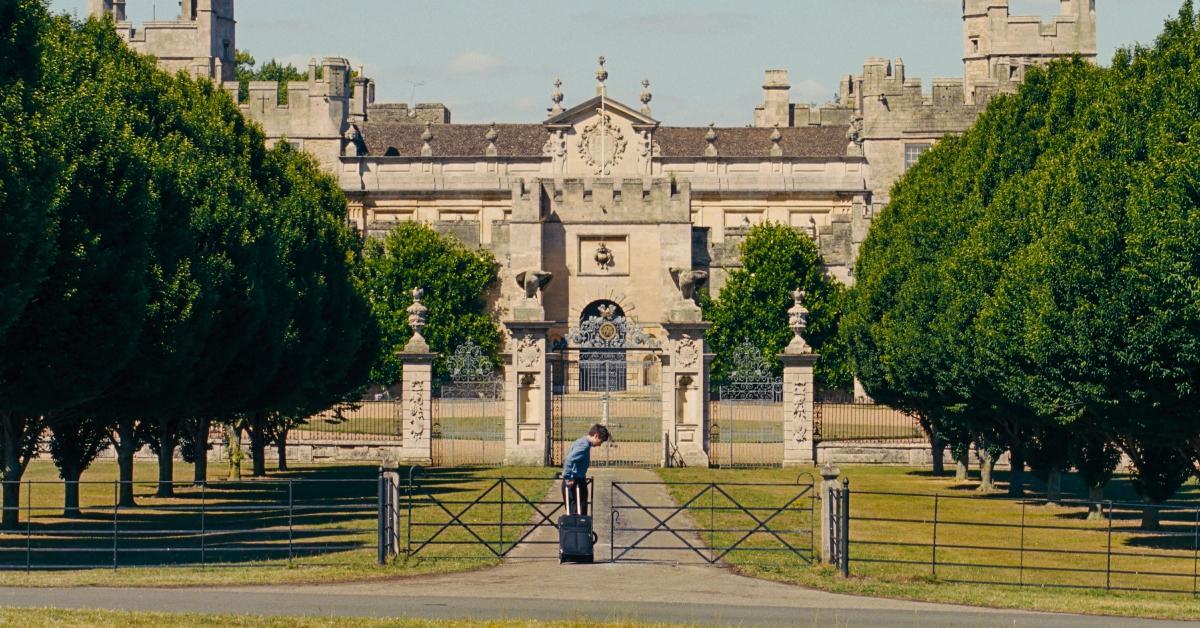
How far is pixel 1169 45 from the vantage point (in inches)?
1524

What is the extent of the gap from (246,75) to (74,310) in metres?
120

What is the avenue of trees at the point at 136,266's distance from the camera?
1314 inches

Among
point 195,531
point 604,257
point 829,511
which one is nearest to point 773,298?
point 604,257

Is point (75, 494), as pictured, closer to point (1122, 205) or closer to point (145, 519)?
point (145, 519)

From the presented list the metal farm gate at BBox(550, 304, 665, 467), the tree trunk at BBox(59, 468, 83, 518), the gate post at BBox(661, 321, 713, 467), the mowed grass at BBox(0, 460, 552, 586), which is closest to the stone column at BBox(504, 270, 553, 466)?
the metal farm gate at BBox(550, 304, 665, 467)

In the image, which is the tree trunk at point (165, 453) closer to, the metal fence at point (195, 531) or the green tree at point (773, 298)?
the metal fence at point (195, 531)

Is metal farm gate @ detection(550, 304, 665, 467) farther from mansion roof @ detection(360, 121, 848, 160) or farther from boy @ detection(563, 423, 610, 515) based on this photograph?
mansion roof @ detection(360, 121, 848, 160)

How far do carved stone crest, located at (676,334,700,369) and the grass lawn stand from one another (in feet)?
107

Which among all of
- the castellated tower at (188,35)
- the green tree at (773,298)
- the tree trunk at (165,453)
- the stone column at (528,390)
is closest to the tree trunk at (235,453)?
the tree trunk at (165,453)

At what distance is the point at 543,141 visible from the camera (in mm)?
117750

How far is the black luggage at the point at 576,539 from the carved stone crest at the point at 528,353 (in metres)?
26.0

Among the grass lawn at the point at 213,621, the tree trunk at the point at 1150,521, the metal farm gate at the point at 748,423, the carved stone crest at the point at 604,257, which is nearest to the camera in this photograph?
the grass lawn at the point at 213,621

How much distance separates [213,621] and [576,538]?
24.7ft

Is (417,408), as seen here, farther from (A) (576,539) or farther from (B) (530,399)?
(A) (576,539)
